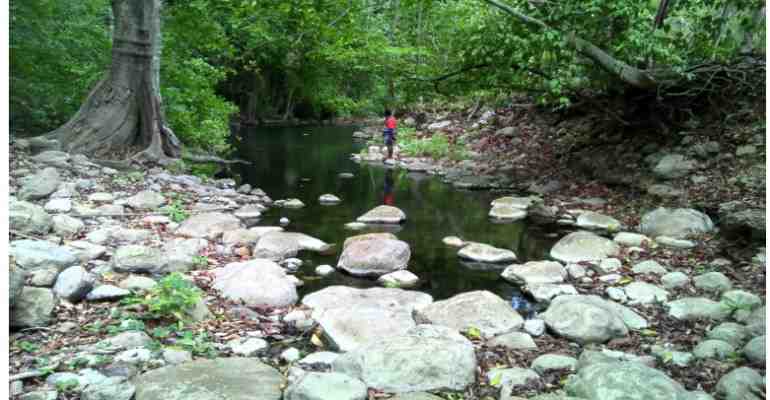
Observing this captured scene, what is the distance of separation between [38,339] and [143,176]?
17.5 ft

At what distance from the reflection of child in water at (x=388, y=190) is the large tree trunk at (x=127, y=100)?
136 inches

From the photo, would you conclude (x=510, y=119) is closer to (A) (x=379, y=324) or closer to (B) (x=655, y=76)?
(B) (x=655, y=76)

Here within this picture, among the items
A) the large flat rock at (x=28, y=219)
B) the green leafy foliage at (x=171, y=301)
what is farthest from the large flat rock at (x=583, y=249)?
the large flat rock at (x=28, y=219)

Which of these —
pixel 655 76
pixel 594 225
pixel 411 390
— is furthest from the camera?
pixel 655 76

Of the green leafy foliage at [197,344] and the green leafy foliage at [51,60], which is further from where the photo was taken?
the green leafy foliage at [51,60]

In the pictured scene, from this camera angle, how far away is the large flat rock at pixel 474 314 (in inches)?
168

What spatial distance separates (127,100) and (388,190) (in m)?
4.45

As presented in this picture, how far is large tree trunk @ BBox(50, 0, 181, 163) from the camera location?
30.6ft

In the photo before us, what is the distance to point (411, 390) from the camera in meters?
3.21

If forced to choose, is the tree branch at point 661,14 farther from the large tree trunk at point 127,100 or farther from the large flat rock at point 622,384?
the large tree trunk at point 127,100

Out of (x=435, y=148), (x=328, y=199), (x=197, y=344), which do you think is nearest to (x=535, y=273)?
(x=197, y=344)

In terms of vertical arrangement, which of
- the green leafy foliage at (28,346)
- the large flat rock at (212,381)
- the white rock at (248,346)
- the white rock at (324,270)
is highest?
the large flat rock at (212,381)

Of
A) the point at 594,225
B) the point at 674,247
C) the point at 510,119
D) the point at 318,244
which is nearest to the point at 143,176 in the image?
the point at 318,244

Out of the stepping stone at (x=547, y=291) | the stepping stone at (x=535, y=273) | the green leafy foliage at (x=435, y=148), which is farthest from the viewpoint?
the green leafy foliage at (x=435, y=148)
